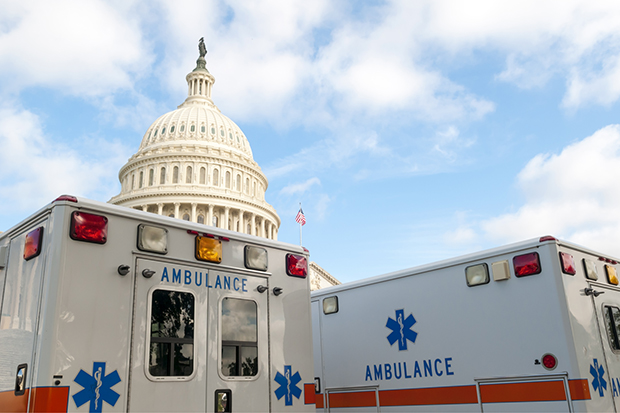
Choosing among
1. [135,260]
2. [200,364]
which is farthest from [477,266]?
[135,260]

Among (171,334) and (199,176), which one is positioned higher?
(199,176)

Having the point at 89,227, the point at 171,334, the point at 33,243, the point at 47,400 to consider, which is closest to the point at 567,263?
the point at 171,334

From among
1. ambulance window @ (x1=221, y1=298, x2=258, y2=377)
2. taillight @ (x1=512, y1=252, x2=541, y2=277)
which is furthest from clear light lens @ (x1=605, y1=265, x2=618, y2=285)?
ambulance window @ (x1=221, y1=298, x2=258, y2=377)

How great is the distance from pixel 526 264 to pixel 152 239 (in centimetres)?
394

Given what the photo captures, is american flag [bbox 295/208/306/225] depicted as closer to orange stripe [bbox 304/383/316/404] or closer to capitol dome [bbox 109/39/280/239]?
capitol dome [bbox 109/39/280/239]

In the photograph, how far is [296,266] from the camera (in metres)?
5.95

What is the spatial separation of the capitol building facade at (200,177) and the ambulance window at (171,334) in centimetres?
6790

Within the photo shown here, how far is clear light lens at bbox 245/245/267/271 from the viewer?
5.49 meters

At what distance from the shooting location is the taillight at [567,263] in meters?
5.89

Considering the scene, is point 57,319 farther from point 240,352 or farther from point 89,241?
point 240,352

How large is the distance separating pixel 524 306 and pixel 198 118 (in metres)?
90.0

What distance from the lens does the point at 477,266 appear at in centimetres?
656

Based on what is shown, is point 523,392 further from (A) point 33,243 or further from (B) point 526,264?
(A) point 33,243

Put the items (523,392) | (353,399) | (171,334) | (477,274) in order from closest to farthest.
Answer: (171,334) < (523,392) < (477,274) < (353,399)
